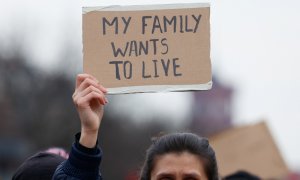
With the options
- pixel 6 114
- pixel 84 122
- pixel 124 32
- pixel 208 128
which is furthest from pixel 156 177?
pixel 208 128

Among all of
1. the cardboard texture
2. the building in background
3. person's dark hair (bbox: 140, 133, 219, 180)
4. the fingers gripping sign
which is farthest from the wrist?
the building in background

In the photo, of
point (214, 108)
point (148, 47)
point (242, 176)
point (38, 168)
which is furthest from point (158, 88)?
point (214, 108)

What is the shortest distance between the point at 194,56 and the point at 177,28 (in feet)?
0.51

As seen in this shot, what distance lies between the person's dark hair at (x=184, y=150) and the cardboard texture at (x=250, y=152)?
347 cm

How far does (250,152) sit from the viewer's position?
8.78 m

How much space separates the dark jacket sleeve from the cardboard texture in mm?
3834

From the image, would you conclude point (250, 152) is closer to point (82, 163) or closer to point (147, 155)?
point (147, 155)

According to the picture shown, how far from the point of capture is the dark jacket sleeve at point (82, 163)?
489 cm

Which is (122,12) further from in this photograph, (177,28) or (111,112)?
(111,112)

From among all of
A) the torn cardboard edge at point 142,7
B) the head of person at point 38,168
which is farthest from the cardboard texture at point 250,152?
the torn cardboard edge at point 142,7

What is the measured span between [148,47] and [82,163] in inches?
27.9

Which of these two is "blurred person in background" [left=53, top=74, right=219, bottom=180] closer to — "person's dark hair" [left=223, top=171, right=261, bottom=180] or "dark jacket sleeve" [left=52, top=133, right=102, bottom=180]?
"dark jacket sleeve" [left=52, top=133, right=102, bottom=180]

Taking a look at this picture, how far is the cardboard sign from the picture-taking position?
17.4 feet

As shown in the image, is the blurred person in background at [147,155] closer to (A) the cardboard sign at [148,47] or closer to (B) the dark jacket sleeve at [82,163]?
(B) the dark jacket sleeve at [82,163]
